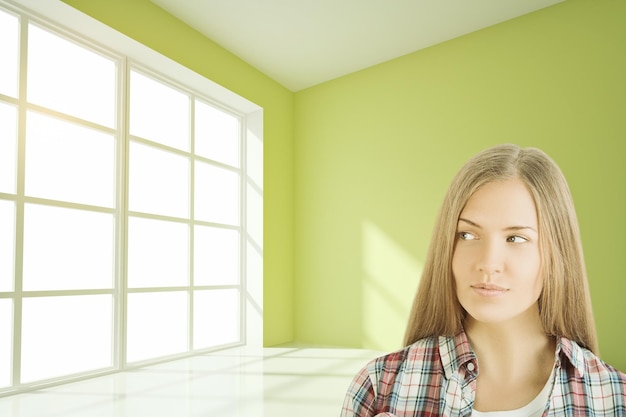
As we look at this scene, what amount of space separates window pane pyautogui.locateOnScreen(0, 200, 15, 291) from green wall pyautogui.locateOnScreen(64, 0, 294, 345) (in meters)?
1.67

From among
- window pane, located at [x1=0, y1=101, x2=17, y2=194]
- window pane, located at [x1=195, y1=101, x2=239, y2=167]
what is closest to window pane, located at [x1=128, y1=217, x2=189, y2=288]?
window pane, located at [x1=195, y1=101, x2=239, y2=167]

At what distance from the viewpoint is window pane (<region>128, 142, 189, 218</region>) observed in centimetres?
421

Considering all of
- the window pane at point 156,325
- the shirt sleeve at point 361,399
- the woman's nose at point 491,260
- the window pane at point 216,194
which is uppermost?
the window pane at point 216,194

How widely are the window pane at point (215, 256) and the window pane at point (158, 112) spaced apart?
0.89m

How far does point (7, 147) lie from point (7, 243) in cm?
63

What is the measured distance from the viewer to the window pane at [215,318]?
466 cm

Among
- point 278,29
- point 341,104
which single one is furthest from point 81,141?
point 341,104

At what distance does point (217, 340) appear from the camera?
4.92 m

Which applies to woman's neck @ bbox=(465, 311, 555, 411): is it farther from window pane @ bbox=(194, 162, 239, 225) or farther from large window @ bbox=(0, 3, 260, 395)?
window pane @ bbox=(194, 162, 239, 225)

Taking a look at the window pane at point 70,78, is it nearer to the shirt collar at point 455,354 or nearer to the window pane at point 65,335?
the window pane at point 65,335

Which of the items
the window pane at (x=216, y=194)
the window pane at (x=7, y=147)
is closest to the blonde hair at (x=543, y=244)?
the window pane at (x=7, y=147)

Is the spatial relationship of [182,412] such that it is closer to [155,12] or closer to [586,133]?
[155,12]

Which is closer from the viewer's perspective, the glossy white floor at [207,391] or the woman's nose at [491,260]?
the woman's nose at [491,260]

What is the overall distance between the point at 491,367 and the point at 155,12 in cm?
392
